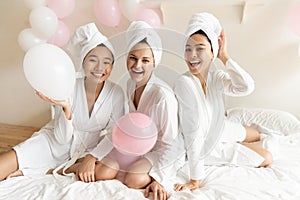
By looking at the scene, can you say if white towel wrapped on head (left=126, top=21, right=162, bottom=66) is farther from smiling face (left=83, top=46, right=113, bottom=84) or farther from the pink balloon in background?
the pink balloon in background

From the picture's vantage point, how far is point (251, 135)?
184 cm

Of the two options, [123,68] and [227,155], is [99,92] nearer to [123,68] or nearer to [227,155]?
[123,68]

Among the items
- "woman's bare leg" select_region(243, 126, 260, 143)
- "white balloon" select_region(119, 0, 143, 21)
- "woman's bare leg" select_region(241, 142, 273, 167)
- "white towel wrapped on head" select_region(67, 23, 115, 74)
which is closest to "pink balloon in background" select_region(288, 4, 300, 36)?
"woman's bare leg" select_region(243, 126, 260, 143)

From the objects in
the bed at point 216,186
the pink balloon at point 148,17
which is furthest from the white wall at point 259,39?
the bed at point 216,186

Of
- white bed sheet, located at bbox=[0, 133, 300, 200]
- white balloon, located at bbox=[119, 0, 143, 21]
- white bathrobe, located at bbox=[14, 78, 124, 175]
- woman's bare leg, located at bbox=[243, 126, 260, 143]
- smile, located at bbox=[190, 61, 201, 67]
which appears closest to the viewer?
white bed sheet, located at bbox=[0, 133, 300, 200]

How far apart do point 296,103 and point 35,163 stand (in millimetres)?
1506

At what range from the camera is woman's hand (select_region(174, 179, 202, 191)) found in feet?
4.65

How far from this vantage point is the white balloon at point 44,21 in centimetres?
200

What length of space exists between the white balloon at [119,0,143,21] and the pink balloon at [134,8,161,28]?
0.02 metres

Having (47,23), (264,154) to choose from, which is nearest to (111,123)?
(264,154)

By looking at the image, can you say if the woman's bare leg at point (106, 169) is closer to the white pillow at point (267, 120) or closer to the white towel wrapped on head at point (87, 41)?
the white towel wrapped on head at point (87, 41)

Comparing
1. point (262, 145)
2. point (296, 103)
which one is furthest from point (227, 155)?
point (296, 103)

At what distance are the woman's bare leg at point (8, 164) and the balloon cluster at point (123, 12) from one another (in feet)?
3.00

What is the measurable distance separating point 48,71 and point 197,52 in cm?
57
